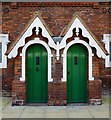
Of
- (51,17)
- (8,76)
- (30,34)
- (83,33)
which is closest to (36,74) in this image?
(30,34)

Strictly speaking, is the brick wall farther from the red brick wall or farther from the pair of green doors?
the pair of green doors

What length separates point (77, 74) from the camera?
11.3m

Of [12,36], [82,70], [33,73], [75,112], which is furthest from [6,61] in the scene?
[75,112]

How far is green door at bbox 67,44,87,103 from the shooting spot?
11273 millimetres

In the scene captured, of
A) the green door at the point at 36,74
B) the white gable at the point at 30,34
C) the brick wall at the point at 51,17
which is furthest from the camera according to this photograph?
the brick wall at the point at 51,17

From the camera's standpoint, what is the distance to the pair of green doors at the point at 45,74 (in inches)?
443

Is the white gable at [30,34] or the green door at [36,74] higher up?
the white gable at [30,34]

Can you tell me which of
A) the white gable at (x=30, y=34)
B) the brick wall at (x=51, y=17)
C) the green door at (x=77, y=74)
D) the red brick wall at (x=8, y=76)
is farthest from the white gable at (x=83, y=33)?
the red brick wall at (x=8, y=76)

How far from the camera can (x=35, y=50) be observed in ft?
36.9

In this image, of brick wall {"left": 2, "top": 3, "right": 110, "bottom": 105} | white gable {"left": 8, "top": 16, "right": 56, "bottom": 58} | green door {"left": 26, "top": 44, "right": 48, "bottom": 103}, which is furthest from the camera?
brick wall {"left": 2, "top": 3, "right": 110, "bottom": 105}

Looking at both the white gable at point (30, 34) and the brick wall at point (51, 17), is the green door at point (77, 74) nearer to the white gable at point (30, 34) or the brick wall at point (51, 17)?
the white gable at point (30, 34)

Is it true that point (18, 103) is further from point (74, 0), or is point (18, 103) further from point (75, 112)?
point (74, 0)

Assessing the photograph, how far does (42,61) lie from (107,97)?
3681 mm

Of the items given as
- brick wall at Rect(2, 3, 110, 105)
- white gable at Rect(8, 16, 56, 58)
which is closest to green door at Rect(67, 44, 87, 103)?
white gable at Rect(8, 16, 56, 58)
